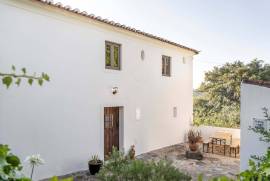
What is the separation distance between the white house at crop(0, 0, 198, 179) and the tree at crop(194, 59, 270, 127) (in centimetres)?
1239

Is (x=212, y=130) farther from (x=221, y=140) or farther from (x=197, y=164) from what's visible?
(x=197, y=164)

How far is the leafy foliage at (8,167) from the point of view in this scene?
1017mm

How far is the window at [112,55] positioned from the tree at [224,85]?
14.5 metres

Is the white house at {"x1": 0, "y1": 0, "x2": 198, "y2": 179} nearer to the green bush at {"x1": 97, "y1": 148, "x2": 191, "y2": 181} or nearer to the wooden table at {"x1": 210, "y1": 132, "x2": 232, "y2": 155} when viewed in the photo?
the wooden table at {"x1": 210, "y1": 132, "x2": 232, "y2": 155}

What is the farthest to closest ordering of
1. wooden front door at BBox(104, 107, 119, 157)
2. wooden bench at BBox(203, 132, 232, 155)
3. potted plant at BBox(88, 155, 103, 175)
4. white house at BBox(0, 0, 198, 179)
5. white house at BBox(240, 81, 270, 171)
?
wooden bench at BBox(203, 132, 232, 155), wooden front door at BBox(104, 107, 119, 157), potted plant at BBox(88, 155, 103, 175), white house at BBox(0, 0, 198, 179), white house at BBox(240, 81, 270, 171)

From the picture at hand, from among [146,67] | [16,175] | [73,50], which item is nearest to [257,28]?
[146,67]

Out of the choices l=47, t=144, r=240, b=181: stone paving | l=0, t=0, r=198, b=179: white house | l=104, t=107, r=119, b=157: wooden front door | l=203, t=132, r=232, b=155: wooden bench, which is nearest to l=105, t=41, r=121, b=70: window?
l=0, t=0, r=198, b=179: white house

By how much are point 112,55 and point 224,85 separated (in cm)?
1745

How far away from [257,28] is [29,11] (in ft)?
55.2

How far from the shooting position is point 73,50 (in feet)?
31.2

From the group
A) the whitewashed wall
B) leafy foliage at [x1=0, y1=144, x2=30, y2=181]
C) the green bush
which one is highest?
leafy foliage at [x1=0, y1=144, x2=30, y2=181]

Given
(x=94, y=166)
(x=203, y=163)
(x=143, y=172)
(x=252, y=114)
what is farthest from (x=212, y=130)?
(x=143, y=172)

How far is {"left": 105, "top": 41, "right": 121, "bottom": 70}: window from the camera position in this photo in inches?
429

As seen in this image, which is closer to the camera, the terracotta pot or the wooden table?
the terracotta pot
